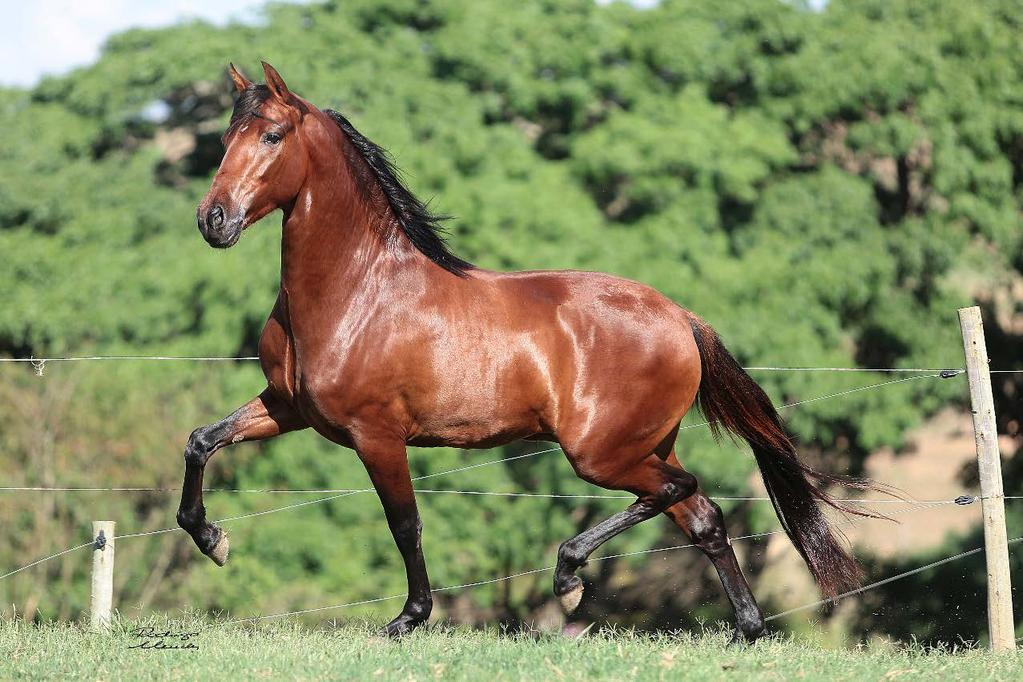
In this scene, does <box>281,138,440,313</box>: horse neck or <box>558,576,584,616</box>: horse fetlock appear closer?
<box>281,138,440,313</box>: horse neck

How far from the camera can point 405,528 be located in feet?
18.7

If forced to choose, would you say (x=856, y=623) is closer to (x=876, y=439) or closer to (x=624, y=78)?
(x=876, y=439)

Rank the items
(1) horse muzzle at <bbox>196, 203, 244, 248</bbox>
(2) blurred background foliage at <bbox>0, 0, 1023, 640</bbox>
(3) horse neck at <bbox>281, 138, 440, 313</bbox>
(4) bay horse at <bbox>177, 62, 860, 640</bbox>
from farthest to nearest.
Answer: (2) blurred background foliage at <bbox>0, 0, 1023, 640</bbox> < (3) horse neck at <bbox>281, 138, 440, 313</bbox> < (4) bay horse at <bbox>177, 62, 860, 640</bbox> < (1) horse muzzle at <bbox>196, 203, 244, 248</bbox>

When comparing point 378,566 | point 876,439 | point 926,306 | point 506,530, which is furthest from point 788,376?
point 378,566

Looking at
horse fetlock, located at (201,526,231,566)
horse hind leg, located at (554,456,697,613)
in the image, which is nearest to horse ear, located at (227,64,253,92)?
horse fetlock, located at (201,526,231,566)

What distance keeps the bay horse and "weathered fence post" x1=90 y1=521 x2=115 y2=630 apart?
4.51ft

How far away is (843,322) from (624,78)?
4543 millimetres

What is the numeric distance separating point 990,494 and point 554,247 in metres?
9.81

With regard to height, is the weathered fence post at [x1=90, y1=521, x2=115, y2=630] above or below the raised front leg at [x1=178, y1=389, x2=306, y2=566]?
below

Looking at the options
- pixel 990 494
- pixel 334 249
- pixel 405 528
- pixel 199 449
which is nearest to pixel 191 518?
pixel 199 449

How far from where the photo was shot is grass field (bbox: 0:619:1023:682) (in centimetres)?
481

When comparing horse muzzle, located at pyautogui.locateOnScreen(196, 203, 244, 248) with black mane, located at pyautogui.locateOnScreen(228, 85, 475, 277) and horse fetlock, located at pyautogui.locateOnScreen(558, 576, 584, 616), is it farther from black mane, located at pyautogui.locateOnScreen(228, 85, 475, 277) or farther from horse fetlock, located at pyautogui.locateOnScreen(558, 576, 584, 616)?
horse fetlock, located at pyautogui.locateOnScreen(558, 576, 584, 616)

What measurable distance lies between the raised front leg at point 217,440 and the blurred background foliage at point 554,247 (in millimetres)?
9821

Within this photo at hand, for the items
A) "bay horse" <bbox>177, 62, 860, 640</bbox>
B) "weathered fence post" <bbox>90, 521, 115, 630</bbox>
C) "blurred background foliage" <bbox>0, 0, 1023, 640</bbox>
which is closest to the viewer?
"bay horse" <bbox>177, 62, 860, 640</bbox>
